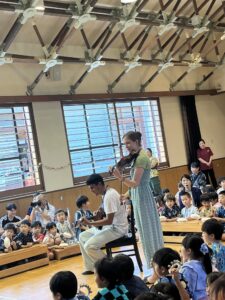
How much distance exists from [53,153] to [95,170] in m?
1.06

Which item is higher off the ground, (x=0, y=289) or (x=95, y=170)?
(x=95, y=170)

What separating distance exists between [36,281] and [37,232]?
1.56 meters

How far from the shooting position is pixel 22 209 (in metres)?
7.46

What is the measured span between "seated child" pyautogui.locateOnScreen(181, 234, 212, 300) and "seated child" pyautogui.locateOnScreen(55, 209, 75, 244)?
11.6 feet

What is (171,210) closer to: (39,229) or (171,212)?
(171,212)

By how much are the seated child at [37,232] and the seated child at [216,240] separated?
134 inches

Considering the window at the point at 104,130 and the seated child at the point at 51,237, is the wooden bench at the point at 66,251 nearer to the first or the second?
the seated child at the point at 51,237

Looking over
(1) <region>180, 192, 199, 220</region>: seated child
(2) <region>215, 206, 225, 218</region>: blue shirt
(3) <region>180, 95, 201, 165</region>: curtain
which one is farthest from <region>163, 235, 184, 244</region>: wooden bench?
(3) <region>180, 95, 201, 165</region>: curtain

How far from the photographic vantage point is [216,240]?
119 inches

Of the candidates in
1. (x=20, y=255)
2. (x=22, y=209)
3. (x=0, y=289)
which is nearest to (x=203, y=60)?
(x=22, y=209)

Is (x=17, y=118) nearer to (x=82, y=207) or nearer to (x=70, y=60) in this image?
(x=70, y=60)

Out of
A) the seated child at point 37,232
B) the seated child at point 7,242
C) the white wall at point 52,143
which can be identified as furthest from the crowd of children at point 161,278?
the white wall at point 52,143

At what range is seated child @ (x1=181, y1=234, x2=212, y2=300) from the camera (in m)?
2.50

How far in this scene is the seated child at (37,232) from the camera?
6060 millimetres
